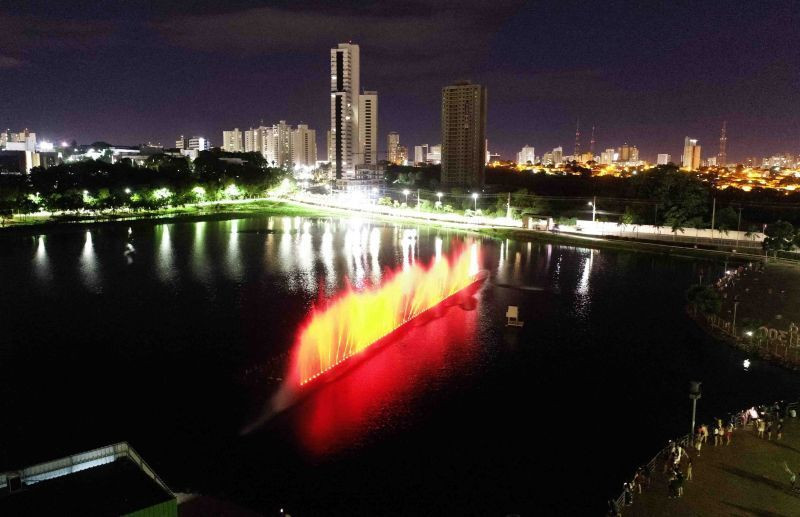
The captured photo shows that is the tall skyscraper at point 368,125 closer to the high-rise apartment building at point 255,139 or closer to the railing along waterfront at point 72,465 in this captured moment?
the high-rise apartment building at point 255,139

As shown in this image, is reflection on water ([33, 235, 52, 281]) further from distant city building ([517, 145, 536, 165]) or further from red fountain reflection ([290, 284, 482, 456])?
distant city building ([517, 145, 536, 165])

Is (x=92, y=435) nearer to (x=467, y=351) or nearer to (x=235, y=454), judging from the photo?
(x=235, y=454)

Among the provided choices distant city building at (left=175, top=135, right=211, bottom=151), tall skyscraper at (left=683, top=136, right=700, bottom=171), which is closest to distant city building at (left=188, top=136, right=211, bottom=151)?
distant city building at (left=175, top=135, right=211, bottom=151)

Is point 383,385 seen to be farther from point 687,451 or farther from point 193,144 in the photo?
point 193,144

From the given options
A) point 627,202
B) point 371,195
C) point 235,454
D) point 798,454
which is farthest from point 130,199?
point 798,454

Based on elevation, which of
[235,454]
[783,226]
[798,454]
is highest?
[783,226]

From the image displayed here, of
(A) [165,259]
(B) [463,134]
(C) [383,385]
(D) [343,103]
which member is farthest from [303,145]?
(C) [383,385]

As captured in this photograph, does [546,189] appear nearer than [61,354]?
No
